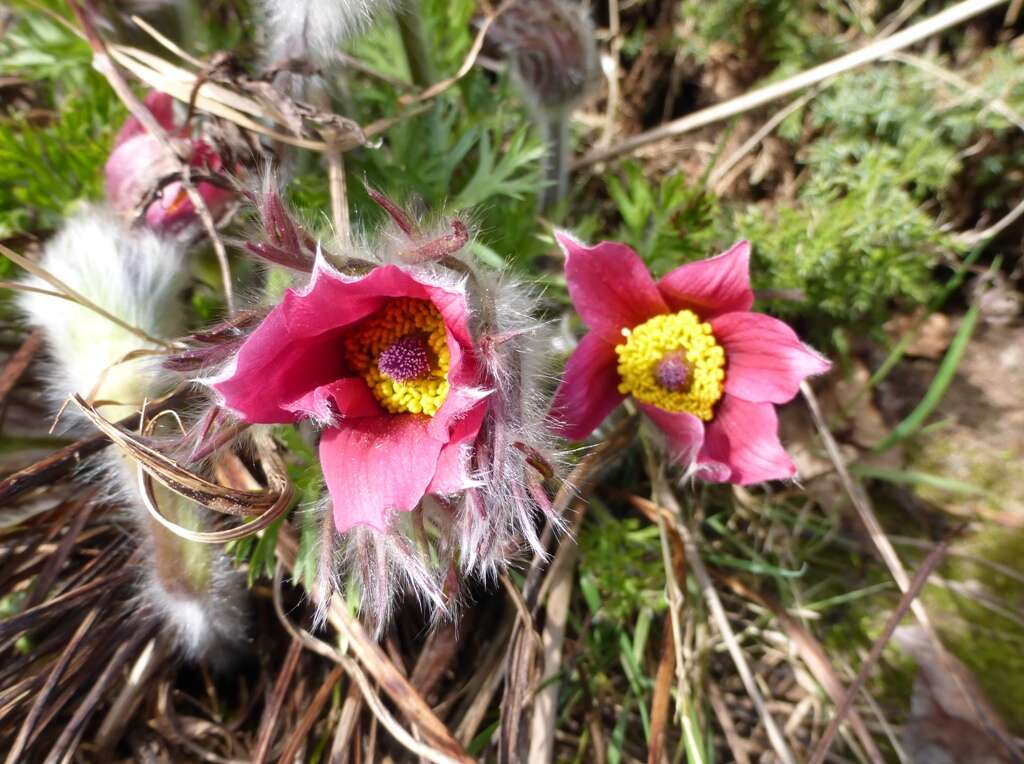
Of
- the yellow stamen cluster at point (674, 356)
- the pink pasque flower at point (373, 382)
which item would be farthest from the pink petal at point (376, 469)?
the yellow stamen cluster at point (674, 356)

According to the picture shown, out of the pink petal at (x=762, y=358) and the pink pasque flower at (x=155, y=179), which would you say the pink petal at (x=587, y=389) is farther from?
the pink pasque flower at (x=155, y=179)

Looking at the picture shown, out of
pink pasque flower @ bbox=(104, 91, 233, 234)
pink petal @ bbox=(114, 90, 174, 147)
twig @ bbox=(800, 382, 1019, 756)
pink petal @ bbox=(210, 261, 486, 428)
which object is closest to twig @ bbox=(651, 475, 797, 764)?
twig @ bbox=(800, 382, 1019, 756)

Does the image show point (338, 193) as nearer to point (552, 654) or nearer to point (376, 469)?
point (376, 469)

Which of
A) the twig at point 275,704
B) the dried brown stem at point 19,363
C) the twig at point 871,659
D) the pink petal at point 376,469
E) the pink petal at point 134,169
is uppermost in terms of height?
the pink petal at point 134,169

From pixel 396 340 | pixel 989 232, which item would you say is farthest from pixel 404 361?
pixel 989 232

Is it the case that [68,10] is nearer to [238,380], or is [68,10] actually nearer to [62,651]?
[238,380]

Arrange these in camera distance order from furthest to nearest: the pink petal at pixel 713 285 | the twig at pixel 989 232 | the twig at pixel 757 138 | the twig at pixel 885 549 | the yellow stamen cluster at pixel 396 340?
the twig at pixel 757 138, the twig at pixel 989 232, the twig at pixel 885 549, the pink petal at pixel 713 285, the yellow stamen cluster at pixel 396 340

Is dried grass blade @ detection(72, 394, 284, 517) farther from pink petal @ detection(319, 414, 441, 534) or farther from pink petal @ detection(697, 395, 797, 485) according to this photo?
pink petal @ detection(697, 395, 797, 485)
